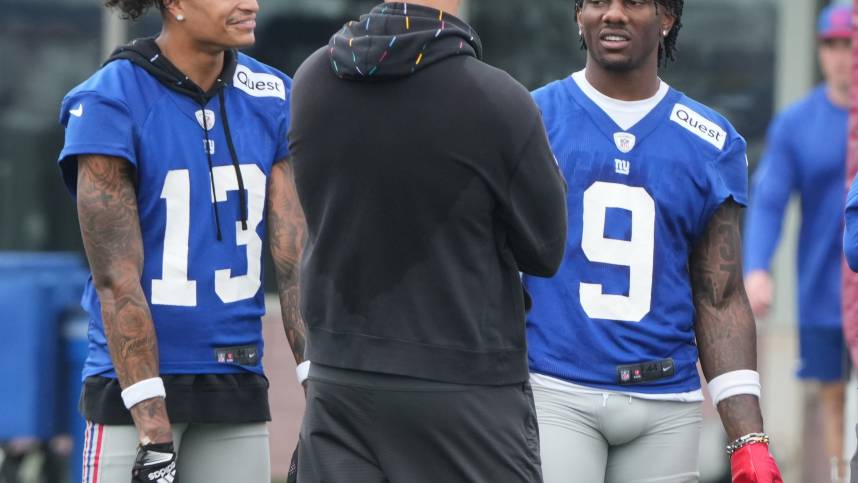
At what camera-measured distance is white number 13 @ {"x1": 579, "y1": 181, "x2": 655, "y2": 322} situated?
4.70m

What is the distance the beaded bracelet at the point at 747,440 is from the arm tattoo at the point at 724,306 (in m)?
0.05

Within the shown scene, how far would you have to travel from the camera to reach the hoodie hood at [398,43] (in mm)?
3771

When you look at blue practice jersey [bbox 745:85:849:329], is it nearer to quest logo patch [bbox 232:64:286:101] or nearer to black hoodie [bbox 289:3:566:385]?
quest logo patch [bbox 232:64:286:101]

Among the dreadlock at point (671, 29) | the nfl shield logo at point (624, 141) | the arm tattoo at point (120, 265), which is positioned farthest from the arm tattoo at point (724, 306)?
the arm tattoo at point (120, 265)

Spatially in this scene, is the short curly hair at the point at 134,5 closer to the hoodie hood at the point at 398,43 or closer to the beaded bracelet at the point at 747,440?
the hoodie hood at the point at 398,43

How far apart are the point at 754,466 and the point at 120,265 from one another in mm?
1741

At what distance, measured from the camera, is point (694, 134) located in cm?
482

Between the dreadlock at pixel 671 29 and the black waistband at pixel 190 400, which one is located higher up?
the dreadlock at pixel 671 29

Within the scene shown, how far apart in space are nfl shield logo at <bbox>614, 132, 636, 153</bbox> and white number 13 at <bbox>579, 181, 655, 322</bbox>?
0.35ft

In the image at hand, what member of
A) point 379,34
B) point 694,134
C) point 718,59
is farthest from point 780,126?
point 379,34

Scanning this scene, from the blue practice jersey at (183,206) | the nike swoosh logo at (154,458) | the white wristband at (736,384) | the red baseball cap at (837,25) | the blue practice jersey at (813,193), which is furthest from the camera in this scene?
the red baseball cap at (837,25)

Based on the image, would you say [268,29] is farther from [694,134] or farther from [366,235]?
[366,235]

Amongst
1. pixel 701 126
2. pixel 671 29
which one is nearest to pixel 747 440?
pixel 701 126

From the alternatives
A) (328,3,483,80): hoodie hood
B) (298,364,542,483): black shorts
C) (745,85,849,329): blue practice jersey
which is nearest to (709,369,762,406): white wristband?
(298,364,542,483): black shorts
